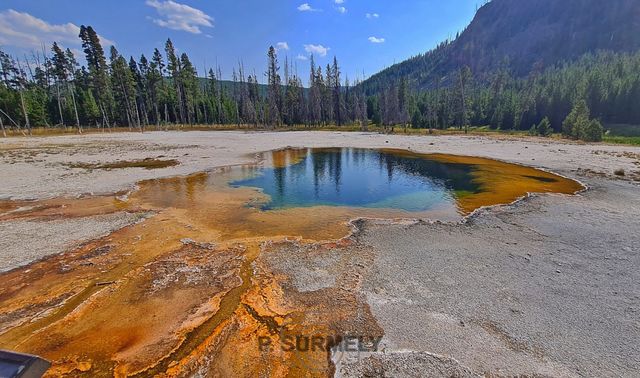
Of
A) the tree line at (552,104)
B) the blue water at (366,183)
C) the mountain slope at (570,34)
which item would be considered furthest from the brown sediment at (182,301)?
the mountain slope at (570,34)

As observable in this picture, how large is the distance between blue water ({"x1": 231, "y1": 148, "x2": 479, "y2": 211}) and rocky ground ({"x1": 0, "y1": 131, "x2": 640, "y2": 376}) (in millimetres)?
4335

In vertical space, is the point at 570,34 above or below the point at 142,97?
above

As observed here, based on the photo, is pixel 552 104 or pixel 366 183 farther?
pixel 552 104

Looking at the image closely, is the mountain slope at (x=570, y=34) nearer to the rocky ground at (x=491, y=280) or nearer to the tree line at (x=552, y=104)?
the tree line at (x=552, y=104)

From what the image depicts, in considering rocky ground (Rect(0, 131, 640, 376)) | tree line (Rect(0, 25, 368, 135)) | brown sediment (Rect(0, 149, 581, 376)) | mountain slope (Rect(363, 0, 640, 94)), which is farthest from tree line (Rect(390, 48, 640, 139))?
mountain slope (Rect(363, 0, 640, 94))

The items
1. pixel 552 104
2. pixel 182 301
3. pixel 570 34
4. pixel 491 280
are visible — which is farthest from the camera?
pixel 570 34

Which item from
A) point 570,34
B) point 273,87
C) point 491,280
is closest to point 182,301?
point 491,280

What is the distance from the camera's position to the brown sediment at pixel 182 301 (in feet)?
19.0

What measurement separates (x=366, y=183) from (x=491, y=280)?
48.4ft

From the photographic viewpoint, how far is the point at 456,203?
16703 mm

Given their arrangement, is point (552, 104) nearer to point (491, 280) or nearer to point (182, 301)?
point (491, 280)

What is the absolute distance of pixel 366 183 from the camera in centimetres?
2267

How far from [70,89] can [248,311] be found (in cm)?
8536

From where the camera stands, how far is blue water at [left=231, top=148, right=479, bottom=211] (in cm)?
1748
